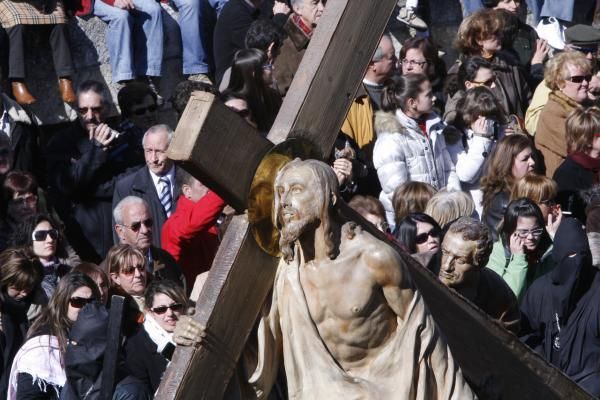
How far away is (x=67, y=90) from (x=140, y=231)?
111 inches

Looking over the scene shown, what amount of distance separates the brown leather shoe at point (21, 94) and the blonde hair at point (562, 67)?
3.78 metres

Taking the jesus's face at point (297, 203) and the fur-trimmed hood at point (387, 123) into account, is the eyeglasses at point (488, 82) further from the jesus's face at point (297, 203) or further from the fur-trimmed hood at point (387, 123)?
the jesus's face at point (297, 203)

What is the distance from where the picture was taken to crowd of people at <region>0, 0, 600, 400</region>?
9516mm

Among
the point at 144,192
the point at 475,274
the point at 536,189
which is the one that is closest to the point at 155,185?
the point at 144,192

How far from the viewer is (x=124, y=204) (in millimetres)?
10852

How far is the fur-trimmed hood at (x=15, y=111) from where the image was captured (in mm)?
12500

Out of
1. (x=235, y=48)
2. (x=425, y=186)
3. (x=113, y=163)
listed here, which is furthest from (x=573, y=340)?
(x=235, y=48)

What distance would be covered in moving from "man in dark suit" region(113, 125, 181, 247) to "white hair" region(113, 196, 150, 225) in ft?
1.58

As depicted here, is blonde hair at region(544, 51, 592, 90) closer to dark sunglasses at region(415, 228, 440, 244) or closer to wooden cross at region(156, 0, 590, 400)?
dark sunglasses at region(415, 228, 440, 244)

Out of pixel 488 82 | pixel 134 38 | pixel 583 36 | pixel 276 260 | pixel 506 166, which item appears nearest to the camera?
pixel 276 260

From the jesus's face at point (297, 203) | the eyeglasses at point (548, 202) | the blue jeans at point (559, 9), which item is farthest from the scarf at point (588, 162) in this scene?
the jesus's face at point (297, 203)

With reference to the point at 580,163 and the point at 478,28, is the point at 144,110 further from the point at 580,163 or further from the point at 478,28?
the point at 580,163

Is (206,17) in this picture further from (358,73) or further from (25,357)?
(358,73)

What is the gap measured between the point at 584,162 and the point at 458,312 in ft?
16.7
